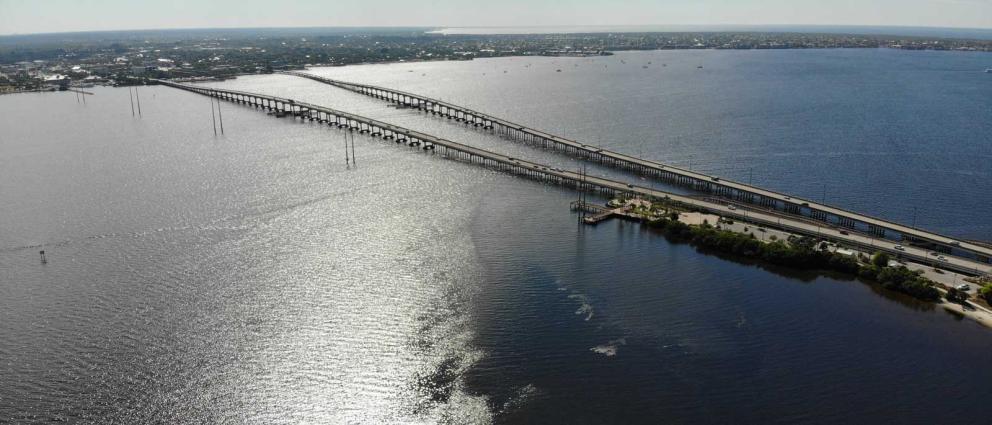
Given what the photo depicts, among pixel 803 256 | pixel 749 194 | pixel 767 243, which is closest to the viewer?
pixel 803 256

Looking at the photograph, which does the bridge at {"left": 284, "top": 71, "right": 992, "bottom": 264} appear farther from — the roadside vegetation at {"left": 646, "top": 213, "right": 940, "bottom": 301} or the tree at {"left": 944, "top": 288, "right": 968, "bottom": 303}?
the tree at {"left": 944, "top": 288, "right": 968, "bottom": 303}

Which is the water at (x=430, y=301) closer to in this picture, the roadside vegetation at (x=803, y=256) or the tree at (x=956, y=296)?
the roadside vegetation at (x=803, y=256)

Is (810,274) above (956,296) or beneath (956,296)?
beneath

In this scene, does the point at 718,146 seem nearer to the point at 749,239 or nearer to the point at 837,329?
the point at 749,239

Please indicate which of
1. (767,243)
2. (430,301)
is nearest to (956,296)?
(767,243)

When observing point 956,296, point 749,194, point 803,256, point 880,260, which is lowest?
point 956,296

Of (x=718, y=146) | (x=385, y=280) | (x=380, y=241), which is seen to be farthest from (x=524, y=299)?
(x=718, y=146)

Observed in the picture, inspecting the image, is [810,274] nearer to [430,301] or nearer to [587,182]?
[587,182]

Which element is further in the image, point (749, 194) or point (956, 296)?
point (749, 194)
